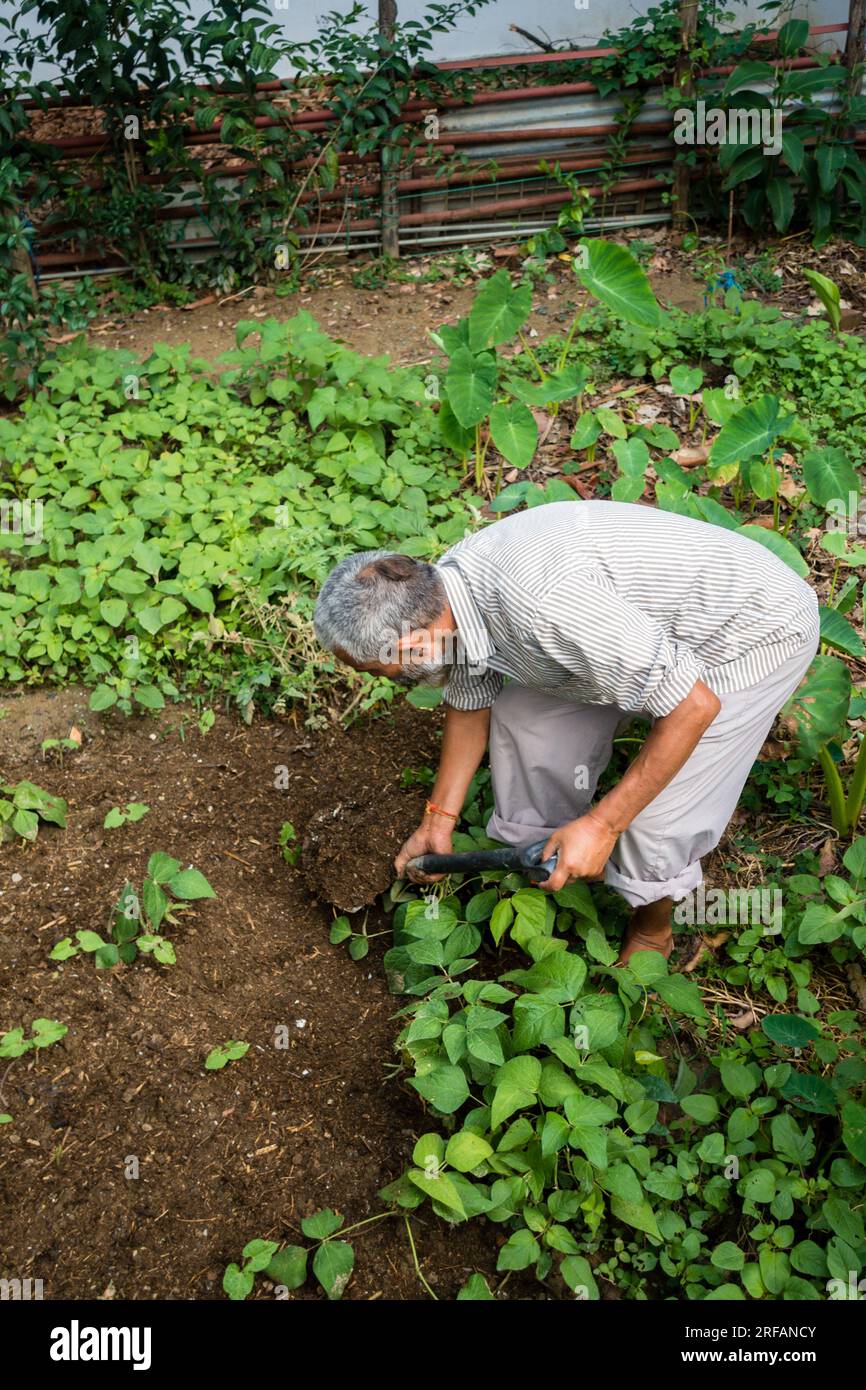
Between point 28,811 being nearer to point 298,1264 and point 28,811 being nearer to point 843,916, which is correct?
point 298,1264

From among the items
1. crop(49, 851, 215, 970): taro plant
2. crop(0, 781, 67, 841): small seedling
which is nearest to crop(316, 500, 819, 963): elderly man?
crop(49, 851, 215, 970): taro plant

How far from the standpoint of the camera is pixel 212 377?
4.50m

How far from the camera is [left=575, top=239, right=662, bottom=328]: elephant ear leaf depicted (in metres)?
3.70

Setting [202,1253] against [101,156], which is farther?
[101,156]

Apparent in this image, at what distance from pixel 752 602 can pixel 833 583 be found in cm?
132

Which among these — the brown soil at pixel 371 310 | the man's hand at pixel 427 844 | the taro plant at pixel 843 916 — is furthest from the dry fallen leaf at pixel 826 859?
the brown soil at pixel 371 310

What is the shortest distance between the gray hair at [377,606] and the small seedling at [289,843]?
0.93m

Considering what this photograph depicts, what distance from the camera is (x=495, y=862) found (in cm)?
238

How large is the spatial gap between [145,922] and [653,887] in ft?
4.09

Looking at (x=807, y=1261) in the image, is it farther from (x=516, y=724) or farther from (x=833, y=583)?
(x=833, y=583)

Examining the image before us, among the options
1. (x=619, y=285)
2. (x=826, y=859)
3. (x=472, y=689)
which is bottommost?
(x=826, y=859)

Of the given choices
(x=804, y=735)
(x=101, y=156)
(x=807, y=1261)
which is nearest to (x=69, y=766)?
(x=804, y=735)

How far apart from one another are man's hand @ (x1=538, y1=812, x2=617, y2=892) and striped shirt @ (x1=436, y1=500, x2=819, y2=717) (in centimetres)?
26

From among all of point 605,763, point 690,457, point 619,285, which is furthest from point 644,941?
point 619,285
